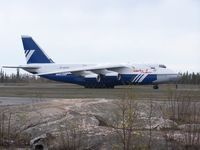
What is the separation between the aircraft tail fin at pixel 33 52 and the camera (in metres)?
58.7

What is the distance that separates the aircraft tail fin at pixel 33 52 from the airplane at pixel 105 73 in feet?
2.22

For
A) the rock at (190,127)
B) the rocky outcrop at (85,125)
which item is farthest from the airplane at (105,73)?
the rock at (190,127)

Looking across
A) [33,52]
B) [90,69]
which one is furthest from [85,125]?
[33,52]

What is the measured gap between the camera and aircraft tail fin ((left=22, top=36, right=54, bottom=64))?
58.7 metres

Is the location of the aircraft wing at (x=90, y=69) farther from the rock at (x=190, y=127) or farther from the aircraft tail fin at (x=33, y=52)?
the rock at (x=190, y=127)

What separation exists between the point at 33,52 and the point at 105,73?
1011 cm

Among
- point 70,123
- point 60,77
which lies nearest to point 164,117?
point 70,123

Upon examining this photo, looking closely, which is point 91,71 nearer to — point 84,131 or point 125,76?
point 125,76

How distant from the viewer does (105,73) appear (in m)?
53.8

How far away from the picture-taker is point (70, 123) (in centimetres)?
940

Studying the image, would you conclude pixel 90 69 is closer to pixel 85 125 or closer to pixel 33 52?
pixel 33 52

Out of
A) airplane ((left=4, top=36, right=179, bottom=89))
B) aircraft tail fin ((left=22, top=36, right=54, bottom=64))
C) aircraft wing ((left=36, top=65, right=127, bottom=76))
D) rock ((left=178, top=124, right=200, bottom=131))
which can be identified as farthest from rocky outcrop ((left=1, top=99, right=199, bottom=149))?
aircraft tail fin ((left=22, top=36, right=54, bottom=64))

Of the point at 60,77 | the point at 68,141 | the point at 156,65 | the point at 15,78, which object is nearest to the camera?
the point at 68,141

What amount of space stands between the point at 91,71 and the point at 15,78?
73.3 metres
